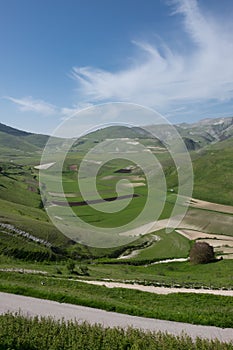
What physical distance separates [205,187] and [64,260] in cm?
12925

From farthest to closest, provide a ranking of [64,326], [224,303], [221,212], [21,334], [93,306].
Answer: [221,212] < [224,303] < [93,306] < [64,326] < [21,334]

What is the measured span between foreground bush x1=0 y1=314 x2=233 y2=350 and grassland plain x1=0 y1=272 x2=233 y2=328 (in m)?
3.19

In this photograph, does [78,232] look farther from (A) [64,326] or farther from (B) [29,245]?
(A) [64,326]

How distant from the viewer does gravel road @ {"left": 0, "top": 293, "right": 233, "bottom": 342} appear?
16297 mm

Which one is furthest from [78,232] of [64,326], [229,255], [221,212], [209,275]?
[221,212]

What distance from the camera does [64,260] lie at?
171ft

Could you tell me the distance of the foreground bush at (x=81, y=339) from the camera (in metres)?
13.5

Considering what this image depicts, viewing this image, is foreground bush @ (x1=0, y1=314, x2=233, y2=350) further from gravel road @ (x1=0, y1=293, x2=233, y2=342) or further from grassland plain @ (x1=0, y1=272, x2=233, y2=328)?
grassland plain @ (x1=0, y1=272, x2=233, y2=328)

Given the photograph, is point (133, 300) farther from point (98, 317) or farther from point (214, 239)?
point (214, 239)

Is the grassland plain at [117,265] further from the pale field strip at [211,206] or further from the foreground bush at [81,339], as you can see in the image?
the pale field strip at [211,206]

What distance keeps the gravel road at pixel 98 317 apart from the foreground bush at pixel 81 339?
1.44 meters

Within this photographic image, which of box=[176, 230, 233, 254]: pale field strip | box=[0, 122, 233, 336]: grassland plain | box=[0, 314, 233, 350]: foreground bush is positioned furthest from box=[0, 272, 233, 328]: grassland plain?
box=[176, 230, 233, 254]: pale field strip

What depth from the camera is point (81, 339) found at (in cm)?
1409

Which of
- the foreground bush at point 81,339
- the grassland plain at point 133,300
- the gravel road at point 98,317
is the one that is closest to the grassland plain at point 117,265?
the grassland plain at point 133,300
